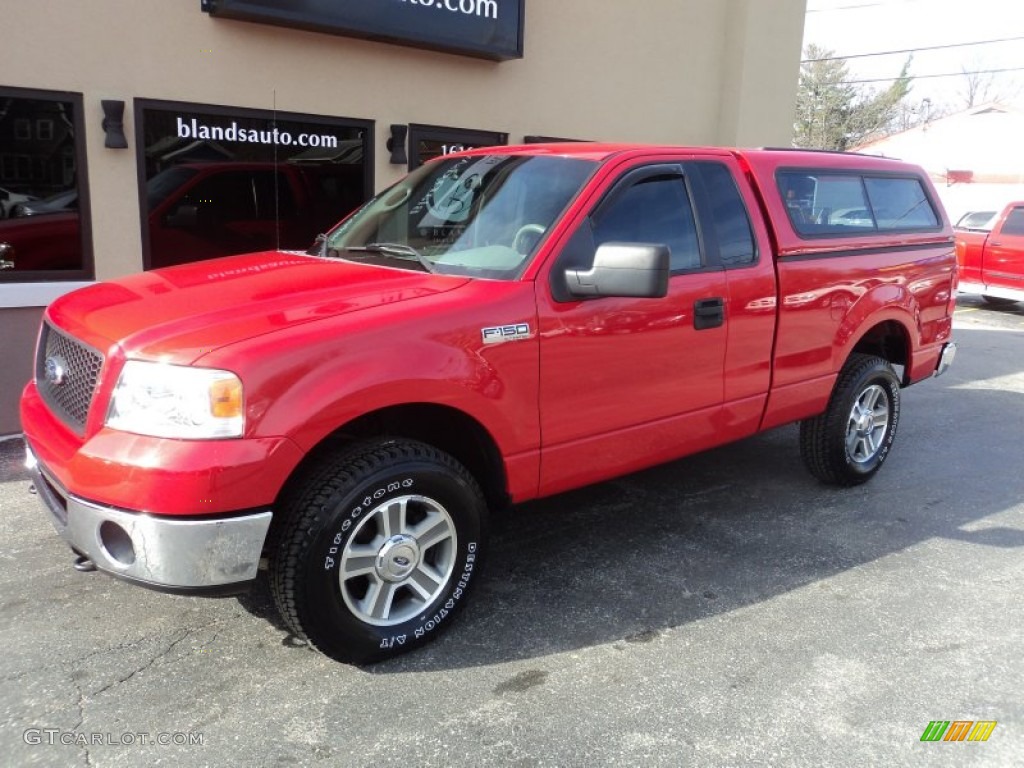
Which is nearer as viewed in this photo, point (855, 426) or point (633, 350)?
point (633, 350)

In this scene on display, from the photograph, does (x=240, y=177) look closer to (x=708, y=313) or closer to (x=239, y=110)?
(x=239, y=110)

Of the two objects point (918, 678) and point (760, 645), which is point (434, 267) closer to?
point (760, 645)

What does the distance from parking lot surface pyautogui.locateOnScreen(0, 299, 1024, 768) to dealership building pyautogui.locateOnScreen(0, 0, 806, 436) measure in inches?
91.4

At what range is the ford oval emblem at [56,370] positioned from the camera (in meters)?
3.24

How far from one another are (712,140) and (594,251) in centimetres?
838

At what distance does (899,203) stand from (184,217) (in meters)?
5.34

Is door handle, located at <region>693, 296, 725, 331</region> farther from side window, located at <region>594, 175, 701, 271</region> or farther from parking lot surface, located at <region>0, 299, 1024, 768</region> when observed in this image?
parking lot surface, located at <region>0, 299, 1024, 768</region>

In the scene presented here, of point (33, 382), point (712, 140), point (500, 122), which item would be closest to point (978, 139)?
point (712, 140)

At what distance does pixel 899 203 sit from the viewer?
5398 millimetres

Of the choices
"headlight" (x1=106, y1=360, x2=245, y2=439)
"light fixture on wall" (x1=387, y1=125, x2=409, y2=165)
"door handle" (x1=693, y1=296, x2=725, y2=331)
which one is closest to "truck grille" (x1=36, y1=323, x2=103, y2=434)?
"headlight" (x1=106, y1=360, x2=245, y2=439)

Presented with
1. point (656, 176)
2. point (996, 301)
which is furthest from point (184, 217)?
point (996, 301)

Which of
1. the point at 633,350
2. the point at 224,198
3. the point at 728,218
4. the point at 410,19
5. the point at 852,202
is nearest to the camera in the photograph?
the point at 633,350

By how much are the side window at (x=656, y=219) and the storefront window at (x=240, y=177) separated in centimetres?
403

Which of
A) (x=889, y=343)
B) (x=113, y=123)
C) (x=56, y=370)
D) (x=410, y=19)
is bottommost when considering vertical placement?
(x=889, y=343)
